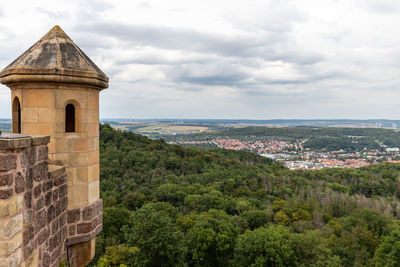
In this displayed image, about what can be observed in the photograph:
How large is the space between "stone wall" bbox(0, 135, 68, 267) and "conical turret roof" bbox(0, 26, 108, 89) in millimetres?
1417

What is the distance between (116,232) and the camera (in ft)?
107

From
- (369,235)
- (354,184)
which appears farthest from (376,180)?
(369,235)

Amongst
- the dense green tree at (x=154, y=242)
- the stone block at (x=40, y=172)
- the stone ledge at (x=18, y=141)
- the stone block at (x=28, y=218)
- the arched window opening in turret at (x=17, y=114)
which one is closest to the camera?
the stone ledge at (x=18, y=141)

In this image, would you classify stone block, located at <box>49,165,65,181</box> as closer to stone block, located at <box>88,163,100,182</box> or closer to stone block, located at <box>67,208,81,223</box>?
stone block, located at <box>88,163,100,182</box>

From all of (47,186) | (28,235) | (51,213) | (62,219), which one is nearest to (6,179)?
(28,235)

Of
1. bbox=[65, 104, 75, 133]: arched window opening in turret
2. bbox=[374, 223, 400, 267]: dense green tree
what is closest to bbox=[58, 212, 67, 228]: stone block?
bbox=[65, 104, 75, 133]: arched window opening in turret

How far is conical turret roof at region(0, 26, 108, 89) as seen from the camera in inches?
206

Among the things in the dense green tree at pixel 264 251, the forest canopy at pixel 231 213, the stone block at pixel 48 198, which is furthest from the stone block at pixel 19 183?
the dense green tree at pixel 264 251

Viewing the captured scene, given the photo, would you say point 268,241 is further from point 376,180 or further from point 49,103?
point 376,180

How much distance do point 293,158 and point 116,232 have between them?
5054 inches

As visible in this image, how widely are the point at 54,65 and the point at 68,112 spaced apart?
994 millimetres

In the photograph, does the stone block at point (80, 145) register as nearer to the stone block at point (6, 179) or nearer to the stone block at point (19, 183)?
the stone block at point (19, 183)

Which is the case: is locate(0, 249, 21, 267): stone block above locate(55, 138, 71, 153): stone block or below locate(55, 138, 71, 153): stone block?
below

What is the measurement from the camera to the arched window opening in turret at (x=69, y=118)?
584 cm
